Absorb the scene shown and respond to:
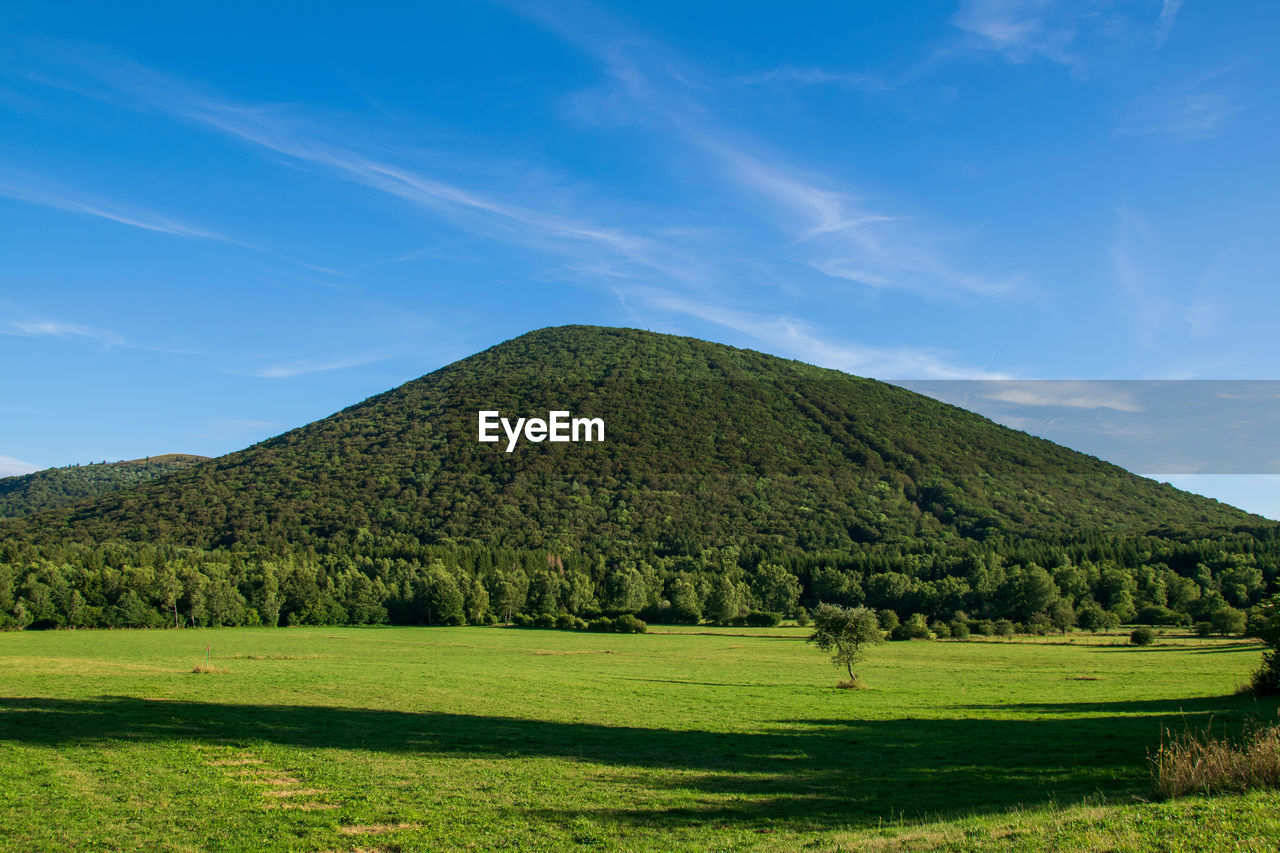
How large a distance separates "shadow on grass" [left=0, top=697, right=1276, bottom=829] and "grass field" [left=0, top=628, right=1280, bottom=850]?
0.13 m

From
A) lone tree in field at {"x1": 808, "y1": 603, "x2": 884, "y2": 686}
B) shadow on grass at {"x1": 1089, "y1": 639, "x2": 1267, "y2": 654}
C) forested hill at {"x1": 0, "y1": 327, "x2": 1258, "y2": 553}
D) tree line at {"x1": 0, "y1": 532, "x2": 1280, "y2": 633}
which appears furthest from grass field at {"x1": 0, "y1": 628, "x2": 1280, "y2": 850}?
forested hill at {"x1": 0, "y1": 327, "x2": 1258, "y2": 553}

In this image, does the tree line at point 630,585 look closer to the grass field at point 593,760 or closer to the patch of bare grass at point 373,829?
the grass field at point 593,760

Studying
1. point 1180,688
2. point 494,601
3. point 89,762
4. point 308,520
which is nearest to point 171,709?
point 89,762

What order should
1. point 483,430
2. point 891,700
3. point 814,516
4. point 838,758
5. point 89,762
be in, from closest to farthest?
point 89,762, point 838,758, point 891,700, point 814,516, point 483,430

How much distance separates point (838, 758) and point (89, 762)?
19613 mm

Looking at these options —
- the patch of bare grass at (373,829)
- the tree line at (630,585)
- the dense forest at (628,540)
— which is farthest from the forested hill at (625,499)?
the patch of bare grass at (373,829)

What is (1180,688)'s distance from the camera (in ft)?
128

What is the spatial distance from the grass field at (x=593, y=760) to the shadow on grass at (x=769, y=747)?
126mm

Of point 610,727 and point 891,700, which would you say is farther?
point 891,700

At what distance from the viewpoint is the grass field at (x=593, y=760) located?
1315 cm

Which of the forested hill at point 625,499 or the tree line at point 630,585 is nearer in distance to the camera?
the tree line at point 630,585

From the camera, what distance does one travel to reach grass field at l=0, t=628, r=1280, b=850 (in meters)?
13.1

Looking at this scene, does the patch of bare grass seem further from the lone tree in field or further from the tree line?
the tree line

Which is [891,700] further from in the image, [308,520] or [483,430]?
[483,430]
